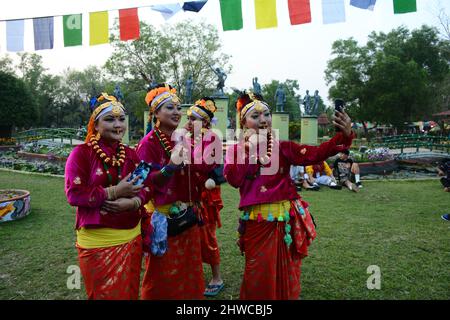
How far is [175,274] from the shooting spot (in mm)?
2965

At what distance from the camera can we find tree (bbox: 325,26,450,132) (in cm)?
3150

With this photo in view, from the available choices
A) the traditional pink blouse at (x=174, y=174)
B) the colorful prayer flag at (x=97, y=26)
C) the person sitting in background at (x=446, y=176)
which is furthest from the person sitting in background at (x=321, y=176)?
the traditional pink blouse at (x=174, y=174)

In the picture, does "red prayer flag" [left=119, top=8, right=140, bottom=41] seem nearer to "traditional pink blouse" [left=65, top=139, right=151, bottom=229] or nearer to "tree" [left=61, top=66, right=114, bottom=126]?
"traditional pink blouse" [left=65, top=139, right=151, bottom=229]

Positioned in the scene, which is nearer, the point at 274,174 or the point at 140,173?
the point at 140,173

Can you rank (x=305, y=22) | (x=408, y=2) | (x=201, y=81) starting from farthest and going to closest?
(x=201, y=81) → (x=305, y=22) → (x=408, y=2)

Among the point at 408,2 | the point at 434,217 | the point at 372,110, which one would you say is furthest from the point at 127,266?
the point at 372,110

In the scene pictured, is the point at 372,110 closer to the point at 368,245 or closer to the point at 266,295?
the point at 368,245

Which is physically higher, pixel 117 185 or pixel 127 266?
pixel 117 185

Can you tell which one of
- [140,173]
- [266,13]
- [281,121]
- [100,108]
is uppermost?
[266,13]

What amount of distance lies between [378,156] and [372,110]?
20527 millimetres

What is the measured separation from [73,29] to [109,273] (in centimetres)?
601

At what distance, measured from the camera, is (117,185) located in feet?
8.20

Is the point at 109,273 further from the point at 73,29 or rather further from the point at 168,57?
the point at 168,57

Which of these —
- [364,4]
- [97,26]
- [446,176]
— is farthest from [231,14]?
[446,176]
